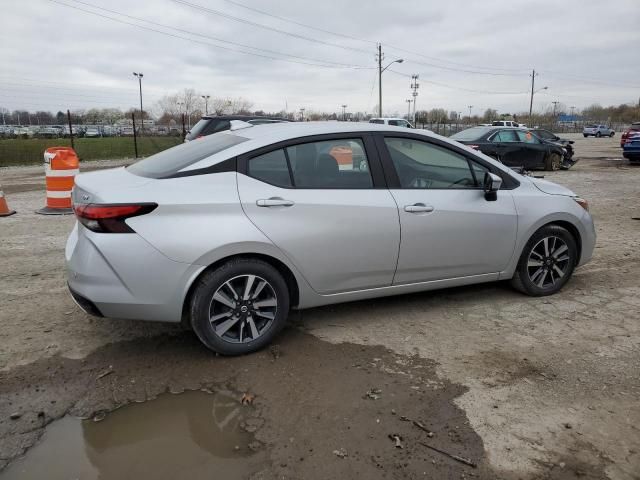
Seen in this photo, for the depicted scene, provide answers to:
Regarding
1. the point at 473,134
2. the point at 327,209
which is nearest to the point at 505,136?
the point at 473,134

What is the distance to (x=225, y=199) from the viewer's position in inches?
137

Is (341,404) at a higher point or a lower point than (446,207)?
lower

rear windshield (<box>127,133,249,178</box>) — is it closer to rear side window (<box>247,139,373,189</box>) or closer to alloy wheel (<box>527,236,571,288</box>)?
rear side window (<box>247,139,373,189</box>)

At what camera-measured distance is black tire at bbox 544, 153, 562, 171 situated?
681 inches

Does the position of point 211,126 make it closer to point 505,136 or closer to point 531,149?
point 505,136

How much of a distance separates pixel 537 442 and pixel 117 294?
2623 mm

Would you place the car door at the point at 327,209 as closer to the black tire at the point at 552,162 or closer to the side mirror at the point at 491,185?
the side mirror at the point at 491,185

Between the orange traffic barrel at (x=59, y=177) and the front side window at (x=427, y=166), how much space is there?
6.42m

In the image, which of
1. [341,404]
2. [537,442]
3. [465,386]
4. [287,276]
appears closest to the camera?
[537,442]

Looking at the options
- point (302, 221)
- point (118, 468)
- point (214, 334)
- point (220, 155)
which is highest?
point (220, 155)

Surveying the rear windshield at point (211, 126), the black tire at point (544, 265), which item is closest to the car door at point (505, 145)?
the rear windshield at point (211, 126)

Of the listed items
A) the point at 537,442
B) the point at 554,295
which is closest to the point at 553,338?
the point at 554,295

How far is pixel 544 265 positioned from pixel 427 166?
1.51m

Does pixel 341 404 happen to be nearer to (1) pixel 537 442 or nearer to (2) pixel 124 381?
(1) pixel 537 442
